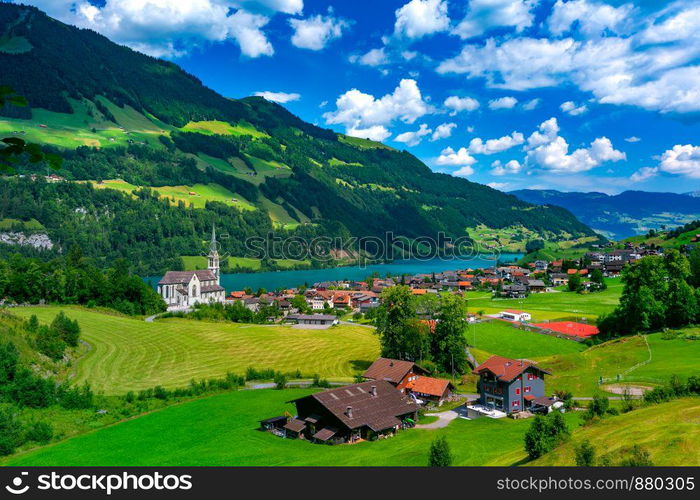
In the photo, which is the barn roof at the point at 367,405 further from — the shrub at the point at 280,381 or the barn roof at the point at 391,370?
the shrub at the point at 280,381

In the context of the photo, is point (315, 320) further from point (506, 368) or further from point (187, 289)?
point (506, 368)

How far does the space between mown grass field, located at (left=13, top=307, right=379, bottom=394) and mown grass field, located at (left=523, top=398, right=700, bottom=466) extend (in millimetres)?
34962

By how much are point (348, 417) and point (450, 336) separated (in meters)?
25.4

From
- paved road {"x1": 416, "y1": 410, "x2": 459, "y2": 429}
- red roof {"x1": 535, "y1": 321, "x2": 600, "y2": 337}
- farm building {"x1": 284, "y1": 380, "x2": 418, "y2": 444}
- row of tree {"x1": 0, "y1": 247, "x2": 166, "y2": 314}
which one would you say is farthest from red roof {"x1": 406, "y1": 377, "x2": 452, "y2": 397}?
row of tree {"x1": 0, "y1": 247, "x2": 166, "y2": 314}

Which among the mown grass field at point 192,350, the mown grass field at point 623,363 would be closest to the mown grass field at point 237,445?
the mown grass field at point 623,363

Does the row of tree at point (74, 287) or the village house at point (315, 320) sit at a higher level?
the row of tree at point (74, 287)

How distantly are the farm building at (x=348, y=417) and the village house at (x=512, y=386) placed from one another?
27.8ft

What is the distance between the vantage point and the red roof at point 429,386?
1939 inches

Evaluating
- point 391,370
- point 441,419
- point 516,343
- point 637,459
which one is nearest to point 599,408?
point 441,419

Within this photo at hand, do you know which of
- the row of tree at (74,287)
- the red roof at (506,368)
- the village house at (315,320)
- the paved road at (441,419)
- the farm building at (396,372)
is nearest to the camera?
the paved road at (441,419)

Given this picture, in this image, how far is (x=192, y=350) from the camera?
69.6 metres

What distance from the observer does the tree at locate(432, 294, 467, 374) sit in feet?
199
